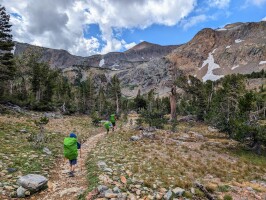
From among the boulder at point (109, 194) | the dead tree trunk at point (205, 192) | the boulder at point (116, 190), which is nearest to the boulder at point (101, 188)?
the boulder at point (109, 194)

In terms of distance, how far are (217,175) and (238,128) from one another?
34.7 feet

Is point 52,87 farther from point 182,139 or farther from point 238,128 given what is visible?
point 238,128

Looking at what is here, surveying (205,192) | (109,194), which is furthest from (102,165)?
(205,192)

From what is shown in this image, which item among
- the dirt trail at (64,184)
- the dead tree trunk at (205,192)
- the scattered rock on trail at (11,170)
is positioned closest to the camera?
the dirt trail at (64,184)

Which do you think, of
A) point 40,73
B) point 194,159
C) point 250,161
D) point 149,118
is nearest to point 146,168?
point 194,159

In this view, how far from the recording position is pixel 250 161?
19641 millimetres

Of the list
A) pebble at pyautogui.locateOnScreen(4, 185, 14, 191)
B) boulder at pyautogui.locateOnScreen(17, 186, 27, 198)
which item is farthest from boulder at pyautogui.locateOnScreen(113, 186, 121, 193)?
→ pebble at pyautogui.locateOnScreen(4, 185, 14, 191)

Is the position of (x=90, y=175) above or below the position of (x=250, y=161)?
above

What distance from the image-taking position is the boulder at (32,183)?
32.4 feet

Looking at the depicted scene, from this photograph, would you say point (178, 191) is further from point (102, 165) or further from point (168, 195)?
point (102, 165)

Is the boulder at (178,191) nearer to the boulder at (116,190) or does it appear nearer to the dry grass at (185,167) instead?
the dry grass at (185,167)

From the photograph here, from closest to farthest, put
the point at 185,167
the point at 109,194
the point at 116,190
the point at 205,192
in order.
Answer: the point at 109,194 < the point at 116,190 < the point at 205,192 < the point at 185,167

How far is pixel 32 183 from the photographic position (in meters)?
10.0

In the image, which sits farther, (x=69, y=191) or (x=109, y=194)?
(x=69, y=191)
